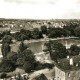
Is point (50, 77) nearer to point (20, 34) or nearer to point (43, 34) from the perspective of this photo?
point (20, 34)

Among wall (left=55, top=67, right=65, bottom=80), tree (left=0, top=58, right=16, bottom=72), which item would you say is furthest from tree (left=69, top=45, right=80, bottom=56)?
wall (left=55, top=67, right=65, bottom=80)

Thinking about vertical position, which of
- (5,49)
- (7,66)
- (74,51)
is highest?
(5,49)

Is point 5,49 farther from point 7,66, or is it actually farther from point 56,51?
point 56,51

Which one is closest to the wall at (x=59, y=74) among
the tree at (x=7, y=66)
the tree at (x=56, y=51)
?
the tree at (x=7, y=66)

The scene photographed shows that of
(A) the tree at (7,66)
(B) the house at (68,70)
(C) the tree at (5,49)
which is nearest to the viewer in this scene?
(B) the house at (68,70)

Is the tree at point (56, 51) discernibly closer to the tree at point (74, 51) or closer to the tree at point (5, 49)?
the tree at point (74, 51)

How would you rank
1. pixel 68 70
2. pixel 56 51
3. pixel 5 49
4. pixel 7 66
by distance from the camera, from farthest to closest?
pixel 5 49, pixel 56 51, pixel 7 66, pixel 68 70

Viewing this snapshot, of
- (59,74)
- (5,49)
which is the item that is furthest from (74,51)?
(59,74)

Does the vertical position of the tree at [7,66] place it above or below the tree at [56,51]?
below

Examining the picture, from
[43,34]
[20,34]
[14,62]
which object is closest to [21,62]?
[14,62]
